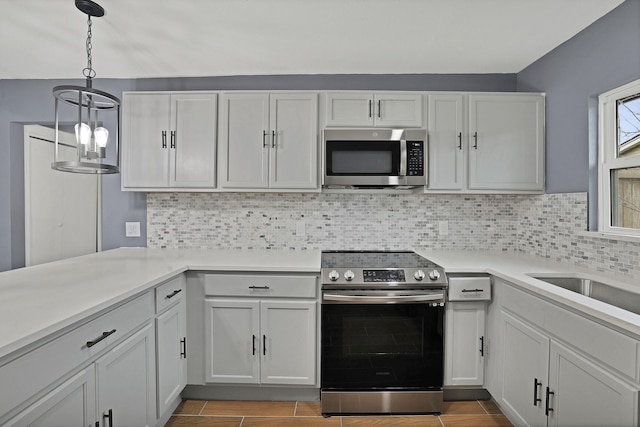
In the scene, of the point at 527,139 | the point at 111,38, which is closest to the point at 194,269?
the point at 111,38

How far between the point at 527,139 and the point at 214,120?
91.3 inches

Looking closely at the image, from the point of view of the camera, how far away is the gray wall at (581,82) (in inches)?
73.2

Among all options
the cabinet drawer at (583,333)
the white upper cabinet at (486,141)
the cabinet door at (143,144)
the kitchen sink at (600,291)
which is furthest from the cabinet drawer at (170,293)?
the kitchen sink at (600,291)

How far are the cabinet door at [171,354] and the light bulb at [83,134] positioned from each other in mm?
970

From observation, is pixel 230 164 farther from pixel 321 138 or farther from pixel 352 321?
pixel 352 321

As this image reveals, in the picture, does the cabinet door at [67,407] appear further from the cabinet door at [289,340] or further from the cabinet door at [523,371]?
the cabinet door at [523,371]

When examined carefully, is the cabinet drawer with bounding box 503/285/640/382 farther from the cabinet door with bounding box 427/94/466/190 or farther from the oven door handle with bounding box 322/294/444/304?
the cabinet door with bounding box 427/94/466/190

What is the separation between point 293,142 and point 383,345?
5.00 ft

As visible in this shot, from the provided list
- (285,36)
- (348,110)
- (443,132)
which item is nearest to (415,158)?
(443,132)

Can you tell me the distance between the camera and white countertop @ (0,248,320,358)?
1.13 meters

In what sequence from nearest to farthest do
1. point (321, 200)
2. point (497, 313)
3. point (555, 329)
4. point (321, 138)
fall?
point (555, 329), point (497, 313), point (321, 138), point (321, 200)

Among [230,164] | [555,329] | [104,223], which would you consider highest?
[230,164]

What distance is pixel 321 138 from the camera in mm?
2559

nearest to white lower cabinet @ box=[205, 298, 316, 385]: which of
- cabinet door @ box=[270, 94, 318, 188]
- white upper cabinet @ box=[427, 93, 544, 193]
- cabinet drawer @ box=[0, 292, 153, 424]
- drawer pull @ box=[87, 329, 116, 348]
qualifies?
cabinet drawer @ box=[0, 292, 153, 424]
